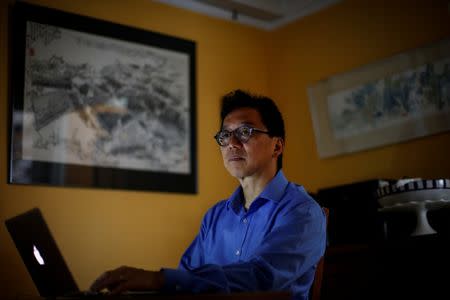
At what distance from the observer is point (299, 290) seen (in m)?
1.73

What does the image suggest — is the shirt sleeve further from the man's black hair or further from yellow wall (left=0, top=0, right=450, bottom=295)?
yellow wall (left=0, top=0, right=450, bottom=295)

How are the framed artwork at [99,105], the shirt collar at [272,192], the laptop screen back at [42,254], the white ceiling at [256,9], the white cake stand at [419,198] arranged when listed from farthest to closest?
the white ceiling at [256,9]
the framed artwork at [99,105]
the white cake stand at [419,198]
the shirt collar at [272,192]
the laptop screen back at [42,254]

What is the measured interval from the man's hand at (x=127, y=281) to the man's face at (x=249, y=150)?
804mm

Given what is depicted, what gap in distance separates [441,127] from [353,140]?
1.86 ft

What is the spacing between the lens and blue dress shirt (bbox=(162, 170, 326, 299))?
1431 millimetres

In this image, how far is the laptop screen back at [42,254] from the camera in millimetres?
1594

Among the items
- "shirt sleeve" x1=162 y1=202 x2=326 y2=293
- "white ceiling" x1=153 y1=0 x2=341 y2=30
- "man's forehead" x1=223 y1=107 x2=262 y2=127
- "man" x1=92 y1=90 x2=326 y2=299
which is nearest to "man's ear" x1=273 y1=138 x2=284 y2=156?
"man" x1=92 y1=90 x2=326 y2=299

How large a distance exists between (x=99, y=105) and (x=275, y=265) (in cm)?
196

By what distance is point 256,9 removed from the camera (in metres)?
3.92

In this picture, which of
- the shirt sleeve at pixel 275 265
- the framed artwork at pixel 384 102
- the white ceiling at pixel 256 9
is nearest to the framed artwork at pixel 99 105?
the white ceiling at pixel 256 9

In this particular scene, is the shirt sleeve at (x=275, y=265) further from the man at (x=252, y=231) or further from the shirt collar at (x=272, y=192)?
the shirt collar at (x=272, y=192)

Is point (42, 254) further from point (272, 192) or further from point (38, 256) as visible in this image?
point (272, 192)

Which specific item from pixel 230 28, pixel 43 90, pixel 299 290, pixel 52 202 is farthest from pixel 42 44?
pixel 299 290

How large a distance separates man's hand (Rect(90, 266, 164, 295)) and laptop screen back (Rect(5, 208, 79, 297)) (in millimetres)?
212
